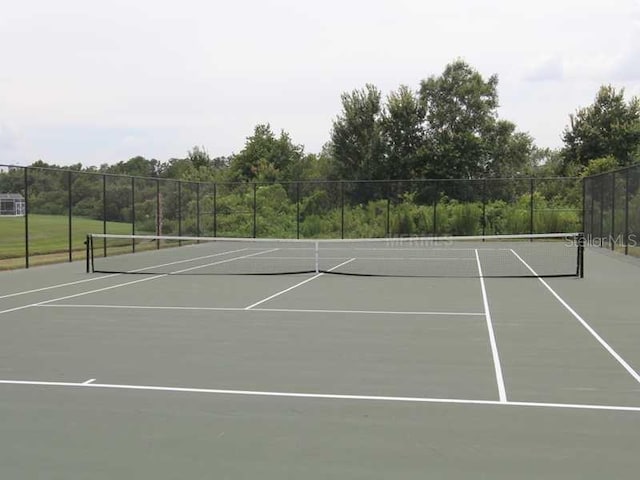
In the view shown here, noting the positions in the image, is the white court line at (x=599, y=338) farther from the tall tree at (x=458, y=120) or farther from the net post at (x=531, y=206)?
the tall tree at (x=458, y=120)

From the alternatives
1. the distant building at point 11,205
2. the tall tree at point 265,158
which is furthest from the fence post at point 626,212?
the tall tree at point 265,158

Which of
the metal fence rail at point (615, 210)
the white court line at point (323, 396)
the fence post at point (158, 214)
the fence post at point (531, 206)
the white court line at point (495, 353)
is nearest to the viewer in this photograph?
the white court line at point (323, 396)

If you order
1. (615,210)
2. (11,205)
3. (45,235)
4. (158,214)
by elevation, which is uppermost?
(11,205)

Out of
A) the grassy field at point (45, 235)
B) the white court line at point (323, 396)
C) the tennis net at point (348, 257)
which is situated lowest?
the white court line at point (323, 396)

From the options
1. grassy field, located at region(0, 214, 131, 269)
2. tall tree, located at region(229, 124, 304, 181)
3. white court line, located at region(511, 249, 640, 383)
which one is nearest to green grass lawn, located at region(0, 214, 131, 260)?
grassy field, located at region(0, 214, 131, 269)

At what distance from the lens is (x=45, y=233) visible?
25.1 m

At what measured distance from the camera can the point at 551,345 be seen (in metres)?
7.74

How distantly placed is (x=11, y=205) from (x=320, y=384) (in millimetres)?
18301

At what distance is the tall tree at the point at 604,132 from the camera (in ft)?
128

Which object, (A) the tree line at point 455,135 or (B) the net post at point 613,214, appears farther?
(A) the tree line at point 455,135

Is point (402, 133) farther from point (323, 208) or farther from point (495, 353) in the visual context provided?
point (495, 353)

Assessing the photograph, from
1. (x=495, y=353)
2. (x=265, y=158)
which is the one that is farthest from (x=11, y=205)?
(x=265, y=158)

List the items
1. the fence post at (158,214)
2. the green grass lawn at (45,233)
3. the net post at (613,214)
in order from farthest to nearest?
the fence post at (158,214) → the green grass lawn at (45,233) → the net post at (613,214)

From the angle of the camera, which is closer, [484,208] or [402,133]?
[484,208]
